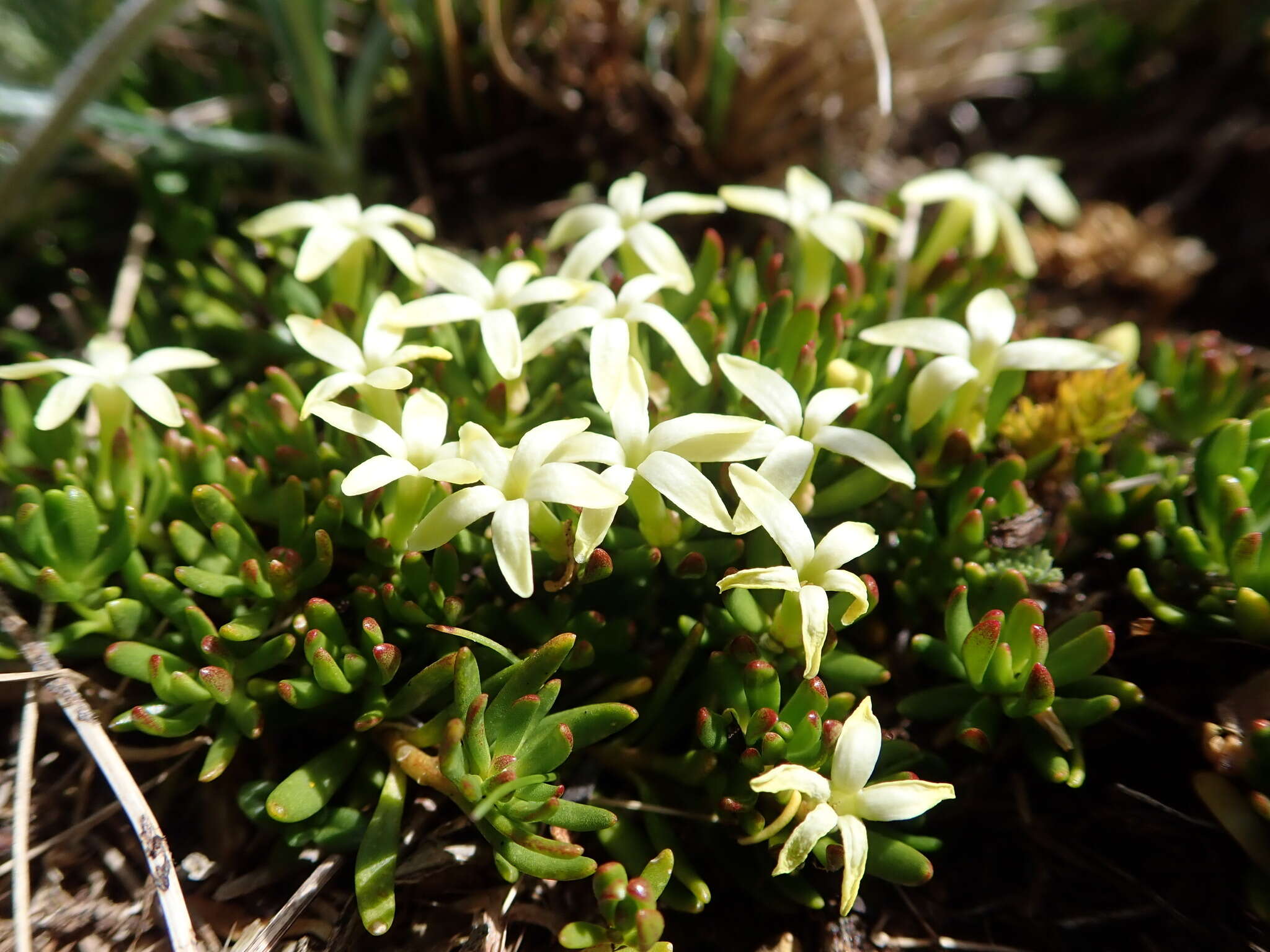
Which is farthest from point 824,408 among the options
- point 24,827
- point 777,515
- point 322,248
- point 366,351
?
point 24,827

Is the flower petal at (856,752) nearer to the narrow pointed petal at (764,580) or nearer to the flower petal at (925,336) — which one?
the narrow pointed petal at (764,580)

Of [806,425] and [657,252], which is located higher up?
[657,252]

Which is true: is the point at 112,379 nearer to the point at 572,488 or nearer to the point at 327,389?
the point at 327,389

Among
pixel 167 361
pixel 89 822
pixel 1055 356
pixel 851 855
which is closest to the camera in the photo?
pixel 851 855

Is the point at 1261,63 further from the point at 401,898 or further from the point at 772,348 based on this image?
the point at 401,898

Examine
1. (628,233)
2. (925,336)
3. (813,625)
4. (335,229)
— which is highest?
(335,229)

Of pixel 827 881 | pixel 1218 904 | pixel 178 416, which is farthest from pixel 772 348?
pixel 1218 904

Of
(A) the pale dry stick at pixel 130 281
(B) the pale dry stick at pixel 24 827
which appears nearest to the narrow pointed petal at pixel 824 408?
(B) the pale dry stick at pixel 24 827
